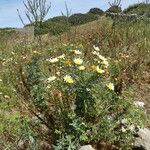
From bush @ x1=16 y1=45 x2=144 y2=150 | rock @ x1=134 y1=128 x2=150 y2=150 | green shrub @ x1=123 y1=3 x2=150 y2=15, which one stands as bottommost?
green shrub @ x1=123 y1=3 x2=150 y2=15

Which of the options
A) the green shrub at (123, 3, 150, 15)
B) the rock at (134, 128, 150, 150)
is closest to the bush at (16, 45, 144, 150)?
the rock at (134, 128, 150, 150)

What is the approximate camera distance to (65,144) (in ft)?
16.6

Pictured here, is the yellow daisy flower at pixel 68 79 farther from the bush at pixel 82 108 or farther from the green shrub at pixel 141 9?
the green shrub at pixel 141 9

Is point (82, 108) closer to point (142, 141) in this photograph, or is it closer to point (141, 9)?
point (142, 141)

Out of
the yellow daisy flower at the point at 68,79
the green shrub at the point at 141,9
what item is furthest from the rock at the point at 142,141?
the green shrub at the point at 141,9

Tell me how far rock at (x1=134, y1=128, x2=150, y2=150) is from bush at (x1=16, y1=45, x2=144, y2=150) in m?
0.12

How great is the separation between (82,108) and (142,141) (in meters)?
0.81

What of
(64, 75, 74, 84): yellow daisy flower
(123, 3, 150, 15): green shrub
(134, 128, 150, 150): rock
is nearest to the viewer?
(64, 75, 74, 84): yellow daisy flower

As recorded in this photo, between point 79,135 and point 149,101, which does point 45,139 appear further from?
point 149,101

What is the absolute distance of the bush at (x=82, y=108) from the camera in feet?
17.2

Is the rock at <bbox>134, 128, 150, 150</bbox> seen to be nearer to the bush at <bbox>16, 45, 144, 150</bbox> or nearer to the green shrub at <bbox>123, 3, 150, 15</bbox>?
the bush at <bbox>16, 45, 144, 150</bbox>

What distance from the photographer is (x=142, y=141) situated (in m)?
5.63

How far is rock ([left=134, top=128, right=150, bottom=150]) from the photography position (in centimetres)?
558

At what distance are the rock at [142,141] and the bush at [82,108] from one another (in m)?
0.12
